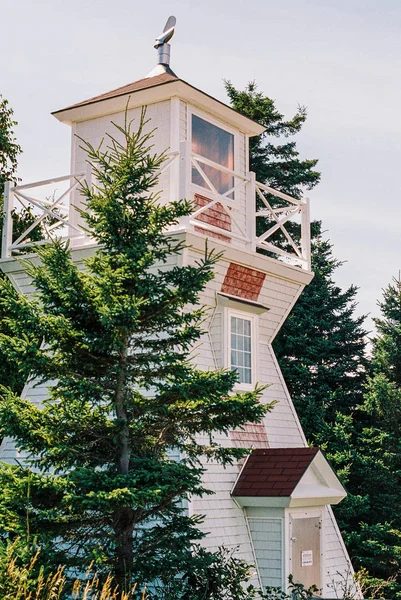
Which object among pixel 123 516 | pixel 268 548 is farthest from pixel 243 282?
pixel 123 516

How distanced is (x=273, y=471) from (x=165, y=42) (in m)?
7.72

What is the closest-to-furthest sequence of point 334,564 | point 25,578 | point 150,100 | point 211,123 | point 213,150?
point 25,578 < point 150,100 < point 334,564 < point 211,123 < point 213,150

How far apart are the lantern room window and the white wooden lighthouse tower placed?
0.02m

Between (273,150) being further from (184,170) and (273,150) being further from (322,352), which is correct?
(184,170)

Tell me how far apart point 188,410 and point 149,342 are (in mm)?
876

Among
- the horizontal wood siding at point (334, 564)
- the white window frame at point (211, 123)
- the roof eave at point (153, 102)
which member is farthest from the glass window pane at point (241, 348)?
the roof eave at point (153, 102)

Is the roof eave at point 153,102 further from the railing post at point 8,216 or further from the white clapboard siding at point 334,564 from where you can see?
the white clapboard siding at point 334,564

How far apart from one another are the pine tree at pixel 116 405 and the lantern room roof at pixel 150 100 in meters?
4.05

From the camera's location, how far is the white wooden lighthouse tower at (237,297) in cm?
1192

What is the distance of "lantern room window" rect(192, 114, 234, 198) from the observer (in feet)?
44.1

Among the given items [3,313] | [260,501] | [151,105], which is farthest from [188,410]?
[3,313]

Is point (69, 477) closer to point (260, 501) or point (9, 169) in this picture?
point (260, 501)

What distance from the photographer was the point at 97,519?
8.68 metres

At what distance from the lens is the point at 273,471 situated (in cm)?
1214
